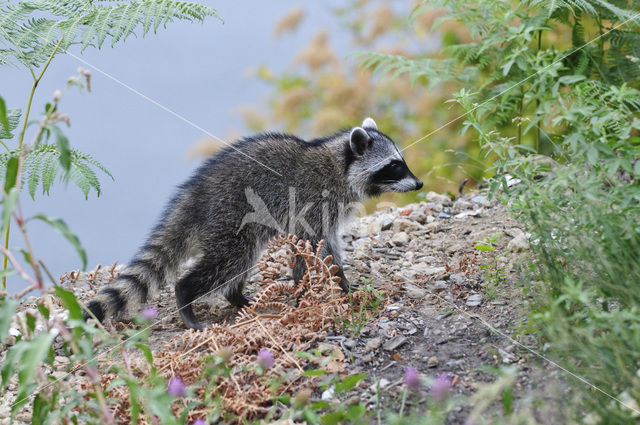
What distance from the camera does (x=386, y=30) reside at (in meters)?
8.24

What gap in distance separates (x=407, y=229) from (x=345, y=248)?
0.55 metres

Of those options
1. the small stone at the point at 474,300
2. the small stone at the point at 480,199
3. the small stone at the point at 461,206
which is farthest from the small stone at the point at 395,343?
the small stone at the point at 480,199

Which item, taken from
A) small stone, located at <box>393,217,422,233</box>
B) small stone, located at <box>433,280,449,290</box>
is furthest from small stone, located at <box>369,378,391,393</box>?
small stone, located at <box>393,217,422,233</box>

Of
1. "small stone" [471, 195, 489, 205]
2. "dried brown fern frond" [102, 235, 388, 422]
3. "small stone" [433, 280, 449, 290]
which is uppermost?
"dried brown fern frond" [102, 235, 388, 422]

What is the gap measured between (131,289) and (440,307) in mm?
2006

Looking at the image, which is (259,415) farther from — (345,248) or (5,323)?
(345,248)

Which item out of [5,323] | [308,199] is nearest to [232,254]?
[308,199]

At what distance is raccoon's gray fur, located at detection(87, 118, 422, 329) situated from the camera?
15.0 feet

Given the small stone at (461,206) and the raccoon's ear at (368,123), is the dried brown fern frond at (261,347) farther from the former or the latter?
the small stone at (461,206)

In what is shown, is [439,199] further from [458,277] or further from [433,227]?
[458,277]

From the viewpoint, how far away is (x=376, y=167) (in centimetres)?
533

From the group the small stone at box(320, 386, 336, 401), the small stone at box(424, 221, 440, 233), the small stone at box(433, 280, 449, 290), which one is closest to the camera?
the small stone at box(320, 386, 336, 401)

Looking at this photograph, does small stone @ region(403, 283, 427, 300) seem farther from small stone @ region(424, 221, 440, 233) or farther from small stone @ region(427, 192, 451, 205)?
small stone @ region(427, 192, 451, 205)

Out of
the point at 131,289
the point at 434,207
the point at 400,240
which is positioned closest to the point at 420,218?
the point at 434,207
